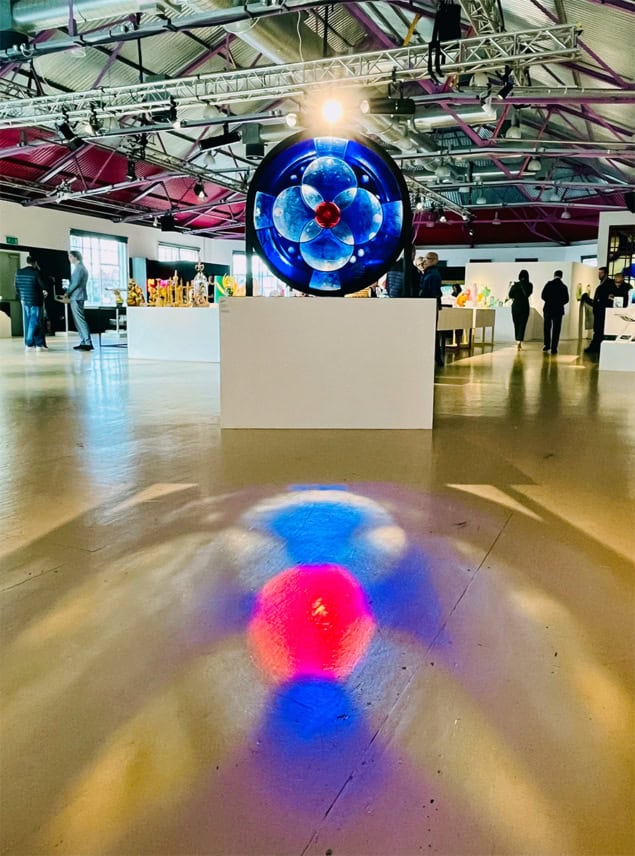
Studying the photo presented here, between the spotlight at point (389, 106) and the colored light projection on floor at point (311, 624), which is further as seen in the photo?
the spotlight at point (389, 106)

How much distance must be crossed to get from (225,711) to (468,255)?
996 inches

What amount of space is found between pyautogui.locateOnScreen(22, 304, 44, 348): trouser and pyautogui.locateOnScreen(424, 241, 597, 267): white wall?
55.1 feet

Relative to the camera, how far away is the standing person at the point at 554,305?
12031 mm

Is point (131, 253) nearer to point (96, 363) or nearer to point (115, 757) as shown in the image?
point (96, 363)

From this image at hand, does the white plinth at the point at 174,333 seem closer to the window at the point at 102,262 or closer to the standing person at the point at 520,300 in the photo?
the standing person at the point at 520,300

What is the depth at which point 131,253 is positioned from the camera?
21.2m

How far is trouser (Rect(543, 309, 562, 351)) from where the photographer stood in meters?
12.3

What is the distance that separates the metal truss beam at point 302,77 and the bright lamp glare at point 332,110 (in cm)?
24

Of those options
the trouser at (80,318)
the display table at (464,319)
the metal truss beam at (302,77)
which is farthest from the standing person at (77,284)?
the display table at (464,319)

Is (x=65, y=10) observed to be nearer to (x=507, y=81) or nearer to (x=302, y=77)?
(x=302, y=77)

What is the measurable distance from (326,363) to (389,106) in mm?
6453

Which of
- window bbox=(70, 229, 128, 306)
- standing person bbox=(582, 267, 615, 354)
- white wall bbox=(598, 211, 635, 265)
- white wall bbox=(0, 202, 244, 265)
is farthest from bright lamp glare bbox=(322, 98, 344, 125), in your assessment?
window bbox=(70, 229, 128, 306)

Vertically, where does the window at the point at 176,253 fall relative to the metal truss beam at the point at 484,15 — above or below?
below

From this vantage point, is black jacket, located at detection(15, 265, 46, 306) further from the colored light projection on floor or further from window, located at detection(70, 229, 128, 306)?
the colored light projection on floor
